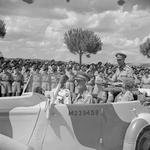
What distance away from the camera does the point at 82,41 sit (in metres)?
43.7

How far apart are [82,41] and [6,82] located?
110 ft

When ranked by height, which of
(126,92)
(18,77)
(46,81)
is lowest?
(18,77)

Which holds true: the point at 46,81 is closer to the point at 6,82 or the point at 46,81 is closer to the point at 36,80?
the point at 36,80

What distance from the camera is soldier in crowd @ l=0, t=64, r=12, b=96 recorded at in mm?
10188

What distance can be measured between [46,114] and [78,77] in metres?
1.31

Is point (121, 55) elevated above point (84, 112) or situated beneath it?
elevated above

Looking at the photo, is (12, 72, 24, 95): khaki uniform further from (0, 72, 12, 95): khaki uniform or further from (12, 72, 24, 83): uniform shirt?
(0, 72, 12, 95): khaki uniform

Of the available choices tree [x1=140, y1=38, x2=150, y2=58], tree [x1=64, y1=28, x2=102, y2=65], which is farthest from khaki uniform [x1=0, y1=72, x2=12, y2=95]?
tree [x1=140, y1=38, x2=150, y2=58]

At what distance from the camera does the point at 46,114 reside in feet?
13.2

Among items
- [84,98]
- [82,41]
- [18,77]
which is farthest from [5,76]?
[82,41]

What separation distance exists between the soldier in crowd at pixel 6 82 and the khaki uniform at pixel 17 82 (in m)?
0.15

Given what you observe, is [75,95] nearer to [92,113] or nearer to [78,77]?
[78,77]

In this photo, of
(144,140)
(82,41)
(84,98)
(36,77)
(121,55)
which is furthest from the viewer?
(82,41)

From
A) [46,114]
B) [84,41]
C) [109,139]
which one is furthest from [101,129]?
[84,41]
